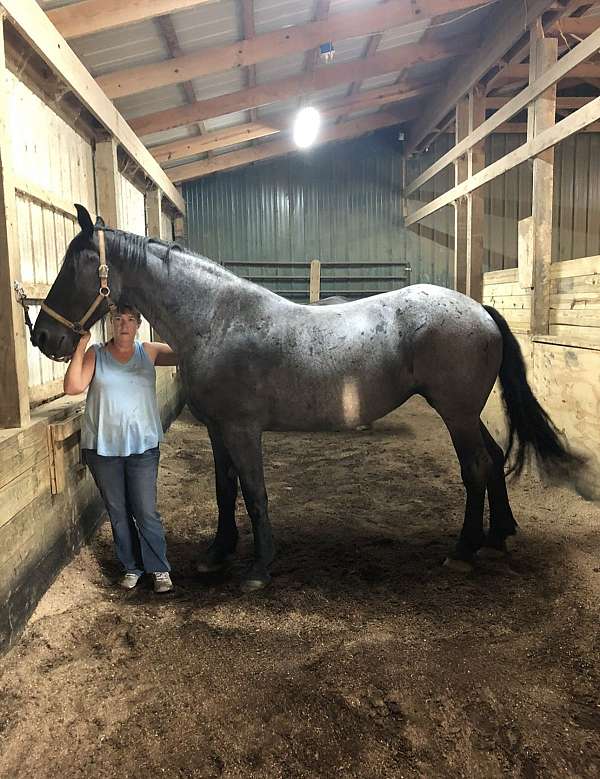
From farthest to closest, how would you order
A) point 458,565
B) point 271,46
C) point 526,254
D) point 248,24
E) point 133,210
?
point 133,210, point 271,46, point 526,254, point 248,24, point 458,565

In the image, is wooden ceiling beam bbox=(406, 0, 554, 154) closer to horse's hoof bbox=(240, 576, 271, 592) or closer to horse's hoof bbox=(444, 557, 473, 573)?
horse's hoof bbox=(444, 557, 473, 573)

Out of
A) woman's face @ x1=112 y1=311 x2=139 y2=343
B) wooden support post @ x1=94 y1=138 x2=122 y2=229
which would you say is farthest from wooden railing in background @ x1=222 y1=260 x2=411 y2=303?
woman's face @ x1=112 y1=311 x2=139 y2=343

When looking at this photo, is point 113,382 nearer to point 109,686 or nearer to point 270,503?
point 109,686

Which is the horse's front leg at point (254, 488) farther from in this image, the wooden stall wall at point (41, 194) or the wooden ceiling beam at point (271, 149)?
the wooden ceiling beam at point (271, 149)

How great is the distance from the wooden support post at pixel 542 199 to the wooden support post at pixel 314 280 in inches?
195

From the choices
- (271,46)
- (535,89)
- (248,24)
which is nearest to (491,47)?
(535,89)

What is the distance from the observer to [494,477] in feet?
9.29

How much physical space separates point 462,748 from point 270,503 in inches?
91.5

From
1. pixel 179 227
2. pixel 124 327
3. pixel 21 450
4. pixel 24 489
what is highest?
pixel 179 227

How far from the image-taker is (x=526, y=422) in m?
2.91

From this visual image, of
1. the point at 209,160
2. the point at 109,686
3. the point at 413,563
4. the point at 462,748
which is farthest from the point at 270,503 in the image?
the point at 209,160

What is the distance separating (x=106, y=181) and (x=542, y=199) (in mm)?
3377

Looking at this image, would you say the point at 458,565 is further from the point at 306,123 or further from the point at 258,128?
the point at 258,128

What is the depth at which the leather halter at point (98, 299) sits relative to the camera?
94.2 inches
